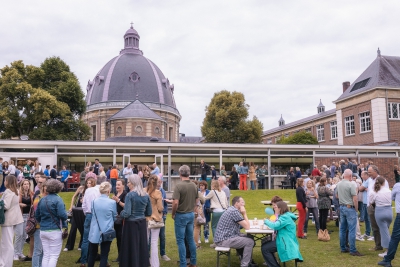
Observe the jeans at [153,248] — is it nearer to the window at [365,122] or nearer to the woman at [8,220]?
the woman at [8,220]

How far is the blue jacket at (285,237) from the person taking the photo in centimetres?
686

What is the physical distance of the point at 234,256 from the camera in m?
8.62

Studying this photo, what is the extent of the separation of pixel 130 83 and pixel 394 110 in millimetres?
34289

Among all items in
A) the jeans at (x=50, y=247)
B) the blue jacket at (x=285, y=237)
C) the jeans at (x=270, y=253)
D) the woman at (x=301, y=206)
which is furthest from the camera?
Result: the woman at (x=301, y=206)

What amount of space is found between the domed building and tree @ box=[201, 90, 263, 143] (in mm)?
6288

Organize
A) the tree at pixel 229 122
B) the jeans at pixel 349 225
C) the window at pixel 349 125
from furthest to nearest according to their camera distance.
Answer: the tree at pixel 229 122, the window at pixel 349 125, the jeans at pixel 349 225

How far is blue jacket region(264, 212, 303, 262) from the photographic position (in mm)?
6859

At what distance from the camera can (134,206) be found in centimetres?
641

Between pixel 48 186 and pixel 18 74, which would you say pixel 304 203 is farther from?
pixel 18 74

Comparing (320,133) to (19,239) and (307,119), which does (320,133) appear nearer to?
(307,119)

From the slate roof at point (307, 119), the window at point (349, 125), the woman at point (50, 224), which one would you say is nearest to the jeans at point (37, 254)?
the woman at point (50, 224)

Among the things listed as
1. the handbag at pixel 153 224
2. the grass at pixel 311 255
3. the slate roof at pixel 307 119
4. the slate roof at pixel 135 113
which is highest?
the slate roof at pixel 307 119

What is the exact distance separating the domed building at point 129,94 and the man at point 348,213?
124 feet

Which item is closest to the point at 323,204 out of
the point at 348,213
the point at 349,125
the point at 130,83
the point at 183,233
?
the point at 348,213
